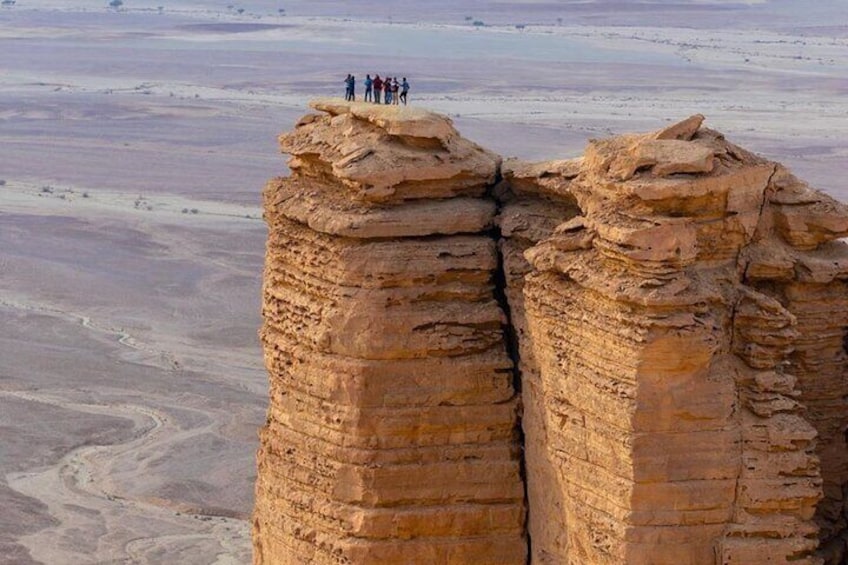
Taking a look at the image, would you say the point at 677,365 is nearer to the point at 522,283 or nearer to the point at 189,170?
the point at 522,283

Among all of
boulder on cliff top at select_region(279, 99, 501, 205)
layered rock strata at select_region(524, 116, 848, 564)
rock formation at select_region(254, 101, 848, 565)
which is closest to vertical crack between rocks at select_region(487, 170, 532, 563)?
rock formation at select_region(254, 101, 848, 565)

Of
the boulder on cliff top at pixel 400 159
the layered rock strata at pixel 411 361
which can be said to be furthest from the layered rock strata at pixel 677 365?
the boulder on cliff top at pixel 400 159

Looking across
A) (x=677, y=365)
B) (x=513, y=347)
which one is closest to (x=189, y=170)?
(x=513, y=347)

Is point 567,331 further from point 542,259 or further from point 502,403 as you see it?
point 502,403

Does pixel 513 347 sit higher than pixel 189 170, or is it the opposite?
pixel 513 347

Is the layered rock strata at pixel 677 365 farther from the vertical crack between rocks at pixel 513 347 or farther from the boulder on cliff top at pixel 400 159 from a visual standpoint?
the boulder on cliff top at pixel 400 159

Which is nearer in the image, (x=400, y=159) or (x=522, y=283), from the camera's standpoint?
(x=522, y=283)

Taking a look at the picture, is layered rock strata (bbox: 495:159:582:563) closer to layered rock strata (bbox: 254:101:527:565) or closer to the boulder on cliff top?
layered rock strata (bbox: 254:101:527:565)
